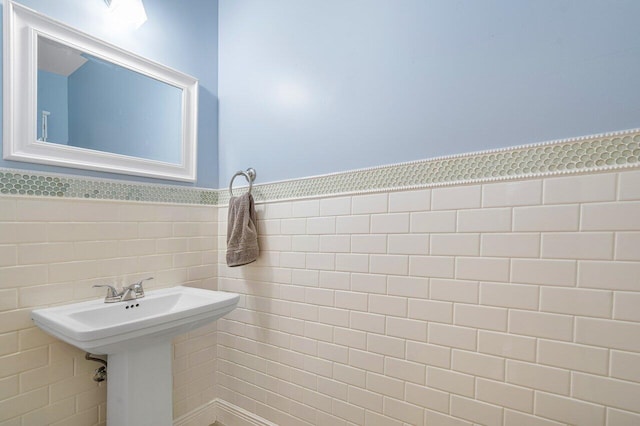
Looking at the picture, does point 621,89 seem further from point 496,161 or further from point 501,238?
point 501,238

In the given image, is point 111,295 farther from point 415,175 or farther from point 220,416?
point 415,175

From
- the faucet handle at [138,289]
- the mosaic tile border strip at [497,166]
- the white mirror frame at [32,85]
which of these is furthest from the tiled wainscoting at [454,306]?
the white mirror frame at [32,85]

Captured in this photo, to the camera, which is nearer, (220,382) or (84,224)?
(84,224)

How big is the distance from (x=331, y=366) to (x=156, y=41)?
72.4 inches

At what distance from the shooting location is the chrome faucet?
126 centimetres

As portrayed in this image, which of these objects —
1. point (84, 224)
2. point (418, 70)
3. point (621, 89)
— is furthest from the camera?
point (84, 224)

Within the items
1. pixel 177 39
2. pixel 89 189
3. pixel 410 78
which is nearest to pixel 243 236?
pixel 89 189

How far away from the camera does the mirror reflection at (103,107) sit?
116 cm

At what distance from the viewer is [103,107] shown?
1331 millimetres

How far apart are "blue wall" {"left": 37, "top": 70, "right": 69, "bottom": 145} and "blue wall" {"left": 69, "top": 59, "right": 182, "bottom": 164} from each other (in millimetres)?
20

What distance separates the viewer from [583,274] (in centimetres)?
83

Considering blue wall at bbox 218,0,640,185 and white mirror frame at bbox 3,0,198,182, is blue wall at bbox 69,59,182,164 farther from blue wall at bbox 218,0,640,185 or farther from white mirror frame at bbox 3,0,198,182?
blue wall at bbox 218,0,640,185

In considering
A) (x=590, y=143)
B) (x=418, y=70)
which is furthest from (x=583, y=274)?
(x=418, y=70)

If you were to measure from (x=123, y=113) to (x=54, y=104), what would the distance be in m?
0.26
